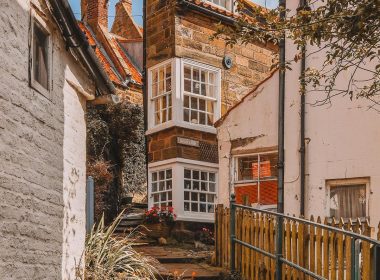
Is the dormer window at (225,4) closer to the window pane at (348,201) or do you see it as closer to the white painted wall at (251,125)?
the white painted wall at (251,125)

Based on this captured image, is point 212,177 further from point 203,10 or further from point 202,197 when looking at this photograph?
point 203,10

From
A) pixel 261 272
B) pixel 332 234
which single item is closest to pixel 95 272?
pixel 261 272

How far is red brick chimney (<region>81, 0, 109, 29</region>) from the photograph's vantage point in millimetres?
23000

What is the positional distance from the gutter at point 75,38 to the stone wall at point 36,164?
0.43 ft

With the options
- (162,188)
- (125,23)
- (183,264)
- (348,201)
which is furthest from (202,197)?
(125,23)

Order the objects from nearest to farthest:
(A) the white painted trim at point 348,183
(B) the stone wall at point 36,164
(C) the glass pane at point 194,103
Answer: (B) the stone wall at point 36,164, (A) the white painted trim at point 348,183, (C) the glass pane at point 194,103

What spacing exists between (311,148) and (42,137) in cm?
634

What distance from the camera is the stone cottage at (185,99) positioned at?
50.2 ft

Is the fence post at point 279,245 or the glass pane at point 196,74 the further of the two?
the glass pane at point 196,74

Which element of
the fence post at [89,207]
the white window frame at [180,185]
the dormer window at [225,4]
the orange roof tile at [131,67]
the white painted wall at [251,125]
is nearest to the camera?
the fence post at [89,207]

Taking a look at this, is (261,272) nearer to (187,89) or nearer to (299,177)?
(299,177)

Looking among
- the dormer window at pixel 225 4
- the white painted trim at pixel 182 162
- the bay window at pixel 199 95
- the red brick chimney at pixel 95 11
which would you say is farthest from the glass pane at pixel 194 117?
the red brick chimney at pixel 95 11

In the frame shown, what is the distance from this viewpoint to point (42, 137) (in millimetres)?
6602

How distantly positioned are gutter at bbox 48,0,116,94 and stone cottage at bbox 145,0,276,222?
650 centimetres
